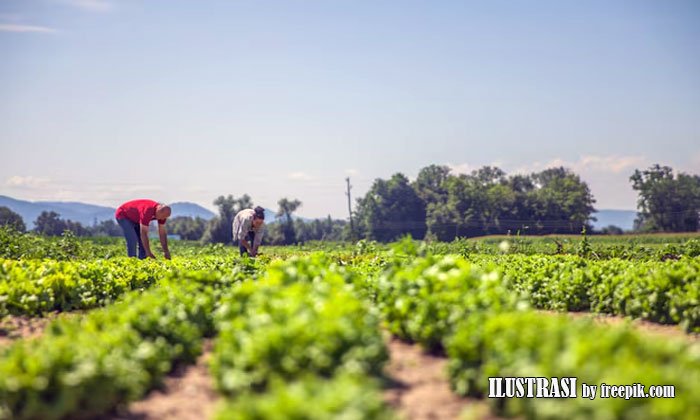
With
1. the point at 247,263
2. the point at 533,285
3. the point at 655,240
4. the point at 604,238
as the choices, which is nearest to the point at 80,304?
the point at 247,263

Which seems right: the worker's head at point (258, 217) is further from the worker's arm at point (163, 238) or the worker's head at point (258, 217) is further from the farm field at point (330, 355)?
the farm field at point (330, 355)

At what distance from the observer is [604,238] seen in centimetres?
6112

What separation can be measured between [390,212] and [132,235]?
81.5 metres

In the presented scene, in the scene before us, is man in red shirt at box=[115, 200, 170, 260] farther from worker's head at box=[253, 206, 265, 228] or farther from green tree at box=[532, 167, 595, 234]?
green tree at box=[532, 167, 595, 234]

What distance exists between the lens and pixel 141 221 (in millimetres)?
11406

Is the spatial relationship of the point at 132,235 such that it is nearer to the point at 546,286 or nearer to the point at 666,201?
the point at 546,286

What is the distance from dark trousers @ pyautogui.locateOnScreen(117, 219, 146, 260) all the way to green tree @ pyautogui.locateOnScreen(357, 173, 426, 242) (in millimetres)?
77725

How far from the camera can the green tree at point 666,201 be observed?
285ft

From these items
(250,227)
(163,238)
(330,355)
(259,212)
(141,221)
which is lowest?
(330,355)

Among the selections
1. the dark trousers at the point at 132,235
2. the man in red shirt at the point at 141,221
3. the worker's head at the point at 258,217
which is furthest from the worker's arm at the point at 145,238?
the worker's head at the point at 258,217

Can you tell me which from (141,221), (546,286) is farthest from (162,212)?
(546,286)

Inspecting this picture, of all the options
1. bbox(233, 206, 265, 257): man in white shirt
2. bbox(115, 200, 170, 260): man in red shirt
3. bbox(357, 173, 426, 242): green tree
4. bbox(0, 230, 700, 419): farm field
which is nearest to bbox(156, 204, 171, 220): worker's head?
bbox(115, 200, 170, 260): man in red shirt

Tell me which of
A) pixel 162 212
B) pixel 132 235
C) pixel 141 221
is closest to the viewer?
pixel 162 212

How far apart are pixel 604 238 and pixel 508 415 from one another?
62.4 meters
